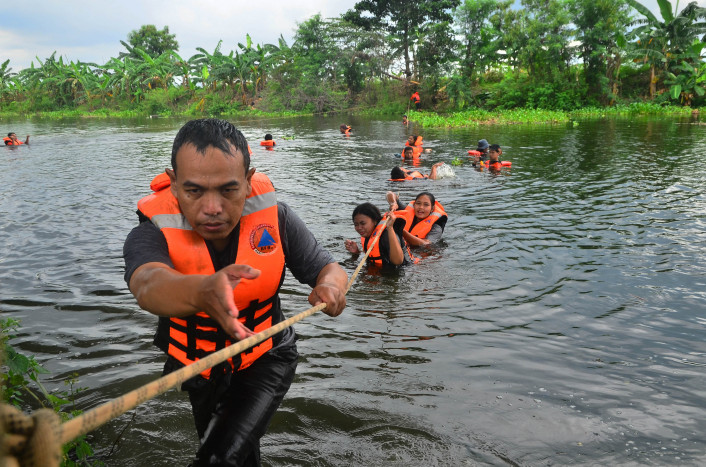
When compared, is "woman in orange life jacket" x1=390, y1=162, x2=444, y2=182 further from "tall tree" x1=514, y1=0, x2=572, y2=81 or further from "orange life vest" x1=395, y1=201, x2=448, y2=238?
"tall tree" x1=514, y1=0, x2=572, y2=81

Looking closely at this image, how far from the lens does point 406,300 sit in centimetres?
573

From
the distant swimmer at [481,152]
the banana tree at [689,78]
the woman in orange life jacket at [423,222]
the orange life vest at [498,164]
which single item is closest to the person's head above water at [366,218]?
the woman in orange life jacket at [423,222]

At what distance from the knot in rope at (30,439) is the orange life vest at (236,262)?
4.68ft

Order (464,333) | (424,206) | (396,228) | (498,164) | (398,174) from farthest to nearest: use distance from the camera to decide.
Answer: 1. (498,164)
2. (398,174)
3. (424,206)
4. (396,228)
5. (464,333)

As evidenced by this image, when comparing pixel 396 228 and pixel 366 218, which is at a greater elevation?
pixel 366 218

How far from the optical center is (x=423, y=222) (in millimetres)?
7648

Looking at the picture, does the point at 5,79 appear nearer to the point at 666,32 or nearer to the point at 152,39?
the point at 152,39

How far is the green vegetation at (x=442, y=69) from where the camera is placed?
100 ft

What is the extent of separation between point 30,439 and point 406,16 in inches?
1573

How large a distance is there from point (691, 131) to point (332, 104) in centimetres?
2776

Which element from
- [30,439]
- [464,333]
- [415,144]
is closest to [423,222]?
[464,333]

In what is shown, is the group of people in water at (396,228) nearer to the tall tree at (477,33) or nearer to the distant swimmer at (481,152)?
→ the distant swimmer at (481,152)

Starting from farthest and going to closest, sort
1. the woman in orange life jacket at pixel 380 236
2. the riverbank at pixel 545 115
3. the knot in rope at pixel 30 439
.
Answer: the riverbank at pixel 545 115
the woman in orange life jacket at pixel 380 236
the knot in rope at pixel 30 439

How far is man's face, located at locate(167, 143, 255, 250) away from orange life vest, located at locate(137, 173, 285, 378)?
0.10 meters
